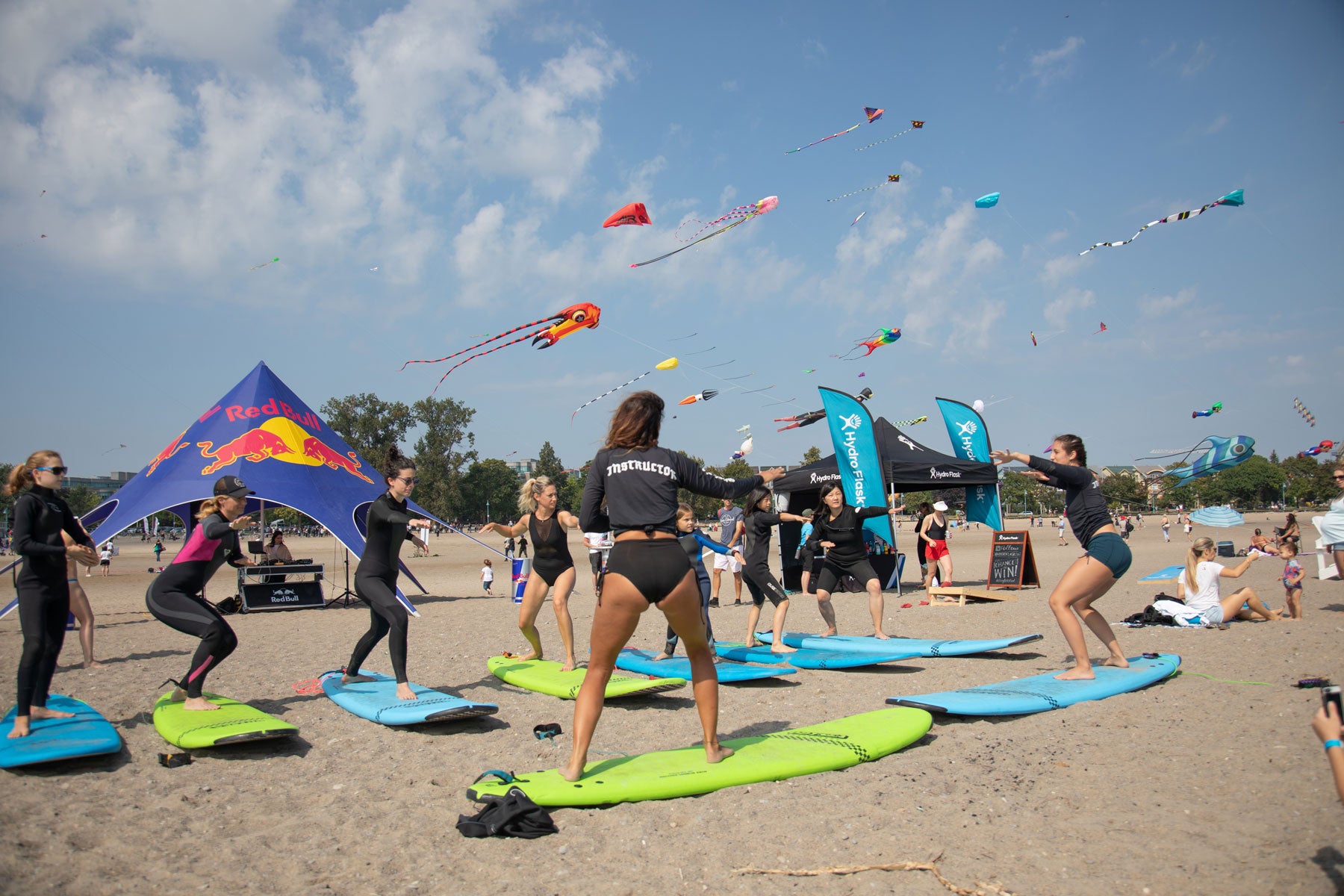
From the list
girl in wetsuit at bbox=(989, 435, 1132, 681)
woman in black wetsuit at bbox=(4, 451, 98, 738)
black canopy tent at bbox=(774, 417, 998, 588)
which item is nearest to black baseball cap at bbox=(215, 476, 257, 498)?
woman in black wetsuit at bbox=(4, 451, 98, 738)

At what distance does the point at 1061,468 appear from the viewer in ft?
18.9

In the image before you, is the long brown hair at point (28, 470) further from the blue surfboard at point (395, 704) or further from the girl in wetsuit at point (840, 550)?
the girl in wetsuit at point (840, 550)

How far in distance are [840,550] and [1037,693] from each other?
3.09 metres

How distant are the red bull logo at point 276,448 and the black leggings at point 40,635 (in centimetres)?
960

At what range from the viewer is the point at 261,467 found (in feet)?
45.3

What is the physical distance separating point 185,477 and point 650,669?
10655 millimetres

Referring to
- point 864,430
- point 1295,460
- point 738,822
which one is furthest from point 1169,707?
point 1295,460

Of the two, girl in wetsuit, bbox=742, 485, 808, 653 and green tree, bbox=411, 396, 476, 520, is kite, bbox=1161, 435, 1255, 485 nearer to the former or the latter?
girl in wetsuit, bbox=742, 485, 808, 653

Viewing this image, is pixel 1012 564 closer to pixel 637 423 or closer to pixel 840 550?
pixel 840 550

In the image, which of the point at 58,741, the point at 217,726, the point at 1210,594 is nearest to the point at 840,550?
the point at 1210,594

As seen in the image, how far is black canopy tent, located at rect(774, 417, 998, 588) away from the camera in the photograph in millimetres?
15031

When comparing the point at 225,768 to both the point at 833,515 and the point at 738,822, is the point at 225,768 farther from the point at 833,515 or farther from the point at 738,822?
the point at 833,515

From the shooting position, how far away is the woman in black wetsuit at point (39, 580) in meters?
4.63

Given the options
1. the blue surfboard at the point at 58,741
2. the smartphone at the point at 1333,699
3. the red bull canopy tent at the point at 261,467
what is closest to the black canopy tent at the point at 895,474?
the red bull canopy tent at the point at 261,467
